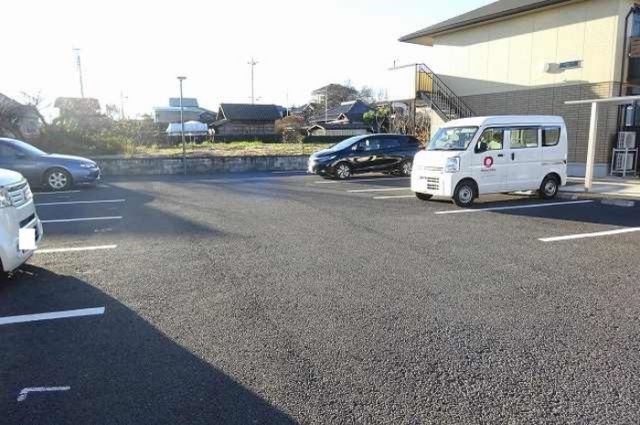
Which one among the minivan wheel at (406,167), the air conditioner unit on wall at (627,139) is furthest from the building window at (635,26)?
the minivan wheel at (406,167)

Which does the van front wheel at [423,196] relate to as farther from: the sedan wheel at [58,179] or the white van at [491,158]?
the sedan wheel at [58,179]

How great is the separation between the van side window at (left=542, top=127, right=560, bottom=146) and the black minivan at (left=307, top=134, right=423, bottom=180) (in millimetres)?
5589

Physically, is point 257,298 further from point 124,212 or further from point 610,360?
point 124,212

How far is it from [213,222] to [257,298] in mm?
3840

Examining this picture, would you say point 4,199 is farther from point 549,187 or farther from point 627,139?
point 627,139

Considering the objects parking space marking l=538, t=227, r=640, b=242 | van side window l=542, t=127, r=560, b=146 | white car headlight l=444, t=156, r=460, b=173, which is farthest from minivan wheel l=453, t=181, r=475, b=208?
parking space marking l=538, t=227, r=640, b=242

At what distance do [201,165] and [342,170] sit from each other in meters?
5.91

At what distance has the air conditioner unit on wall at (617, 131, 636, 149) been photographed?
13.3 m

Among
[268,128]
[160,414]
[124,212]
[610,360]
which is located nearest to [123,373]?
[160,414]

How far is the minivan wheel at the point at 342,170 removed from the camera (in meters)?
14.4

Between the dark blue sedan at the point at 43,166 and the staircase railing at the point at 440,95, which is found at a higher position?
the staircase railing at the point at 440,95

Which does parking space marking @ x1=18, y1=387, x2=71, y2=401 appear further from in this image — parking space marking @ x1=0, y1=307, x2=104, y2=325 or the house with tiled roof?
the house with tiled roof

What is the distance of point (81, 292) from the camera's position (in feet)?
14.5

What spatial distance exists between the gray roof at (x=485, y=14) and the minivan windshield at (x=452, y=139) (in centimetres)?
764
